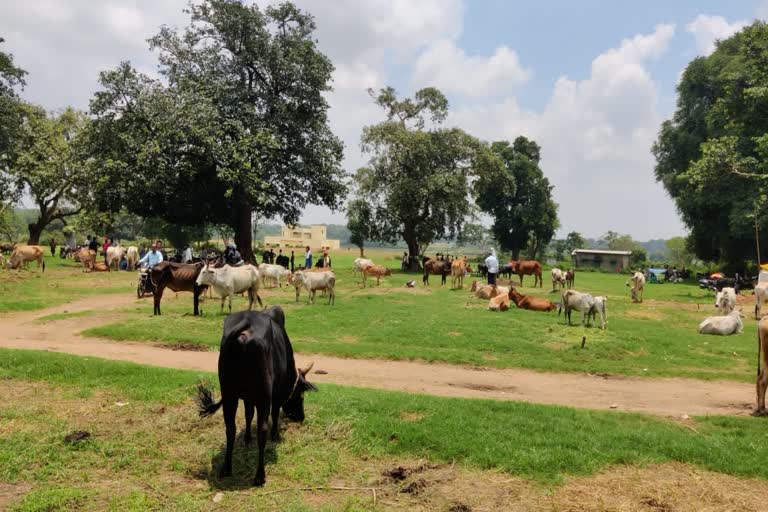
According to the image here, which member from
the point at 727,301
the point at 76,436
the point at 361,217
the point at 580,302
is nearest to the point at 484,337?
the point at 580,302

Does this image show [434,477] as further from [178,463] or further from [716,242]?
[716,242]

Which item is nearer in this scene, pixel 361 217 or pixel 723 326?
pixel 723 326

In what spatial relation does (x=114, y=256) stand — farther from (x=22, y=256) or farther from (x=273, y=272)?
(x=273, y=272)

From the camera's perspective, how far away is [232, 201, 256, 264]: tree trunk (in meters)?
34.2

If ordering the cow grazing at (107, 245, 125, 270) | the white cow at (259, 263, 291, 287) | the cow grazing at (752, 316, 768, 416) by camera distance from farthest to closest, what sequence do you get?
the cow grazing at (107, 245, 125, 270) < the white cow at (259, 263, 291, 287) < the cow grazing at (752, 316, 768, 416)

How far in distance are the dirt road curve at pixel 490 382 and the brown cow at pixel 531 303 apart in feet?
31.1

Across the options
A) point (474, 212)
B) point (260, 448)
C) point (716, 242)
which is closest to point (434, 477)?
point (260, 448)

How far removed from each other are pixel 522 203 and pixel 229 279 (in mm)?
50632

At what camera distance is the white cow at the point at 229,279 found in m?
17.2

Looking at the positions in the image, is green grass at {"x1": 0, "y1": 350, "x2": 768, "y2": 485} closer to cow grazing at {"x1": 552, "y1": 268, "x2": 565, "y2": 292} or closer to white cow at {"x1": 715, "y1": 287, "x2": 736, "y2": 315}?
white cow at {"x1": 715, "y1": 287, "x2": 736, "y2": 315}

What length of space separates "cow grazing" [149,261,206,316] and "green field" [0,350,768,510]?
26.9ft

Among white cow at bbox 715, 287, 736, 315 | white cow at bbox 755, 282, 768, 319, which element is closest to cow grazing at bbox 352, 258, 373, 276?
white cow at bbox 715, 287, 736, 315

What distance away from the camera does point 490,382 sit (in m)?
11.3

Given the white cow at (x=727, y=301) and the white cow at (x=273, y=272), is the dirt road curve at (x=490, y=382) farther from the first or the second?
the white cow at (x=273, y=272)
